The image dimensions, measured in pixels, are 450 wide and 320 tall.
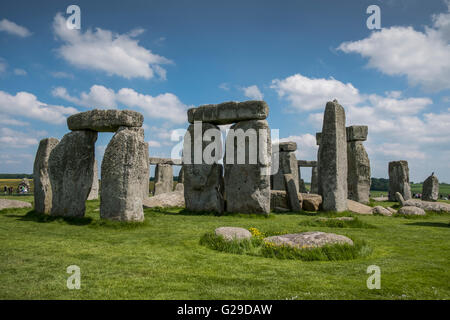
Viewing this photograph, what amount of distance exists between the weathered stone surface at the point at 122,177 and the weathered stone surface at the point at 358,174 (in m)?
14.1

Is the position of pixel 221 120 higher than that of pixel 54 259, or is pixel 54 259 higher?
pixel 221 120

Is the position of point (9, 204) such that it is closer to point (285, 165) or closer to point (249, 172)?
point (249, 172)

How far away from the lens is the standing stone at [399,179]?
23828 mm

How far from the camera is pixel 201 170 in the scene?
1387cm

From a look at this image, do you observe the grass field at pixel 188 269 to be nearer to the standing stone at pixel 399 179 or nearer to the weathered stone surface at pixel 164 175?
the standing stone at pixel 399 179

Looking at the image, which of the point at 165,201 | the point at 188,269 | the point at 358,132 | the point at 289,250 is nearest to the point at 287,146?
the point at 358,132

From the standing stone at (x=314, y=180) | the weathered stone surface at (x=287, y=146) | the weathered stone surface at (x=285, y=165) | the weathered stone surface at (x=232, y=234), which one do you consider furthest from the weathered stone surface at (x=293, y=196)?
the standing stone at (x=314, y=180)

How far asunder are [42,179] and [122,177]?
4.64 meters

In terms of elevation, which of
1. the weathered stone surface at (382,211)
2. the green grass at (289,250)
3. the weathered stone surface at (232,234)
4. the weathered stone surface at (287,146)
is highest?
the weathered stone surface at (287,146)

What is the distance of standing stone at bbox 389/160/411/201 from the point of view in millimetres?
23828
